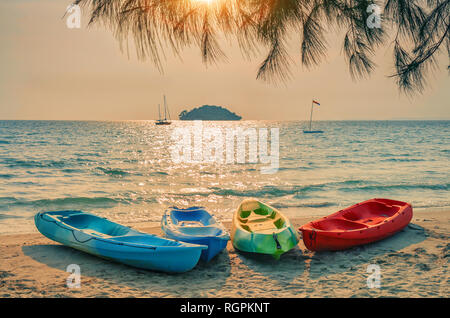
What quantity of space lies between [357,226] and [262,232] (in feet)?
5.22

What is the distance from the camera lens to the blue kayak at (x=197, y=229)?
475cm

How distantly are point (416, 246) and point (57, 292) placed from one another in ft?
15.9

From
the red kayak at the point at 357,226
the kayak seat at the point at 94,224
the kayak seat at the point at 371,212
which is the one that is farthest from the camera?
the kayak seat at the point at 371,212

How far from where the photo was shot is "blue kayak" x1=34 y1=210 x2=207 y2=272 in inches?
169

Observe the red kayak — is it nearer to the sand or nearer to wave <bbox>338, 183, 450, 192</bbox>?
the sand

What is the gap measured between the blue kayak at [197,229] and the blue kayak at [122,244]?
36cm

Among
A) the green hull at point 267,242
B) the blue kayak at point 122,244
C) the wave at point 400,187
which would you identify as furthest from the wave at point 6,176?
the green hull at point 267,242

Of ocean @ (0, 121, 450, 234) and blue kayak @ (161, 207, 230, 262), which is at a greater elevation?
blue kayak @ (161, 207, 230, 262)

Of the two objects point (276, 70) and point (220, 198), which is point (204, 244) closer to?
point (276, 70)

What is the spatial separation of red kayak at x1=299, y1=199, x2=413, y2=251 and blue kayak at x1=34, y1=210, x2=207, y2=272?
1628mm

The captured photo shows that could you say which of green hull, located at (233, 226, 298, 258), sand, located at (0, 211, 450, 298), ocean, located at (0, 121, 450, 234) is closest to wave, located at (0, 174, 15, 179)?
ocean, located at (0, 121, 450, 234)

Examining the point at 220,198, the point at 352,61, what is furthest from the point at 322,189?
the point at 352,61

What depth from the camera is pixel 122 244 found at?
179 inches

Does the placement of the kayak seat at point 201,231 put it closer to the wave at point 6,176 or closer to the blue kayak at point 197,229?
the blue kayak at point 197,229
